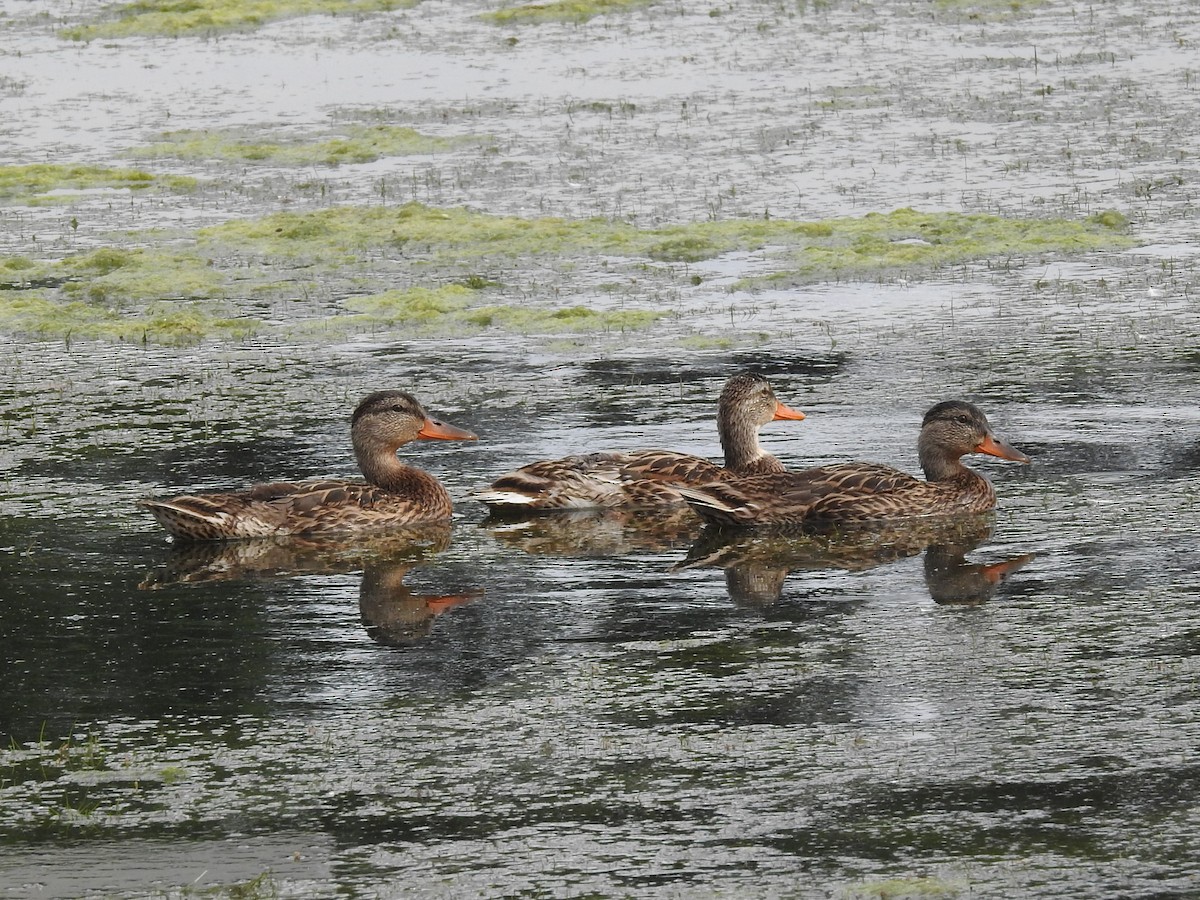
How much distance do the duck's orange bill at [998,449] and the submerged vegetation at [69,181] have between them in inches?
464

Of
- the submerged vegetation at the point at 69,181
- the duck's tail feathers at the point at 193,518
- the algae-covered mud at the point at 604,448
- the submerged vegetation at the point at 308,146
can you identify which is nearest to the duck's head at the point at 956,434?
the algae-covered mud at the point at 604,448

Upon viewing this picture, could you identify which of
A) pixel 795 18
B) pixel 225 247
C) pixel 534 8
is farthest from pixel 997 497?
pixel 534 8

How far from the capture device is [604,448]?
12258 millimetres

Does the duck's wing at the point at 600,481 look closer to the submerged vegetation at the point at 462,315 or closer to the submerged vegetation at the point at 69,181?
the submerged vegetation at the point at 462,315

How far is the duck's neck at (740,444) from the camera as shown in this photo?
11.7 metres

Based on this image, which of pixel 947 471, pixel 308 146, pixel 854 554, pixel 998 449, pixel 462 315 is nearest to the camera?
pixel 854 554

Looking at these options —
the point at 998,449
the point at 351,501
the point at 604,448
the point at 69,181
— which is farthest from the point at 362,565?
the point at 69,181

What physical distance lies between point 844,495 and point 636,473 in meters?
1.13

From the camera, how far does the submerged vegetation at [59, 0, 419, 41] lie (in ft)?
105

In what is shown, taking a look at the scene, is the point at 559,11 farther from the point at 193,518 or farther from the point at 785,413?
the point at 193,518

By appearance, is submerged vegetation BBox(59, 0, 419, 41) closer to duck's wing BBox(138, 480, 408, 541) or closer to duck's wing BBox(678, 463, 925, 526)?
duck's wing BBox(138, 480, 408, 541)

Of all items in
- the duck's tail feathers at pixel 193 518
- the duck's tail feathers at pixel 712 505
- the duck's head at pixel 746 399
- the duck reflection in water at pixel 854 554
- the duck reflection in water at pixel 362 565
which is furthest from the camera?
the duck's head at pixel 746 399

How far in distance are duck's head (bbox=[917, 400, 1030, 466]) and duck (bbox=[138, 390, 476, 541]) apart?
2.53 m

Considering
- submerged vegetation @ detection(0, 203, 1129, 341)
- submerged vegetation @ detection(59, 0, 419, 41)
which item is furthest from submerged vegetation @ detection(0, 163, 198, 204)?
submerged vegetation @ detection(59, 0, 419, 41)
